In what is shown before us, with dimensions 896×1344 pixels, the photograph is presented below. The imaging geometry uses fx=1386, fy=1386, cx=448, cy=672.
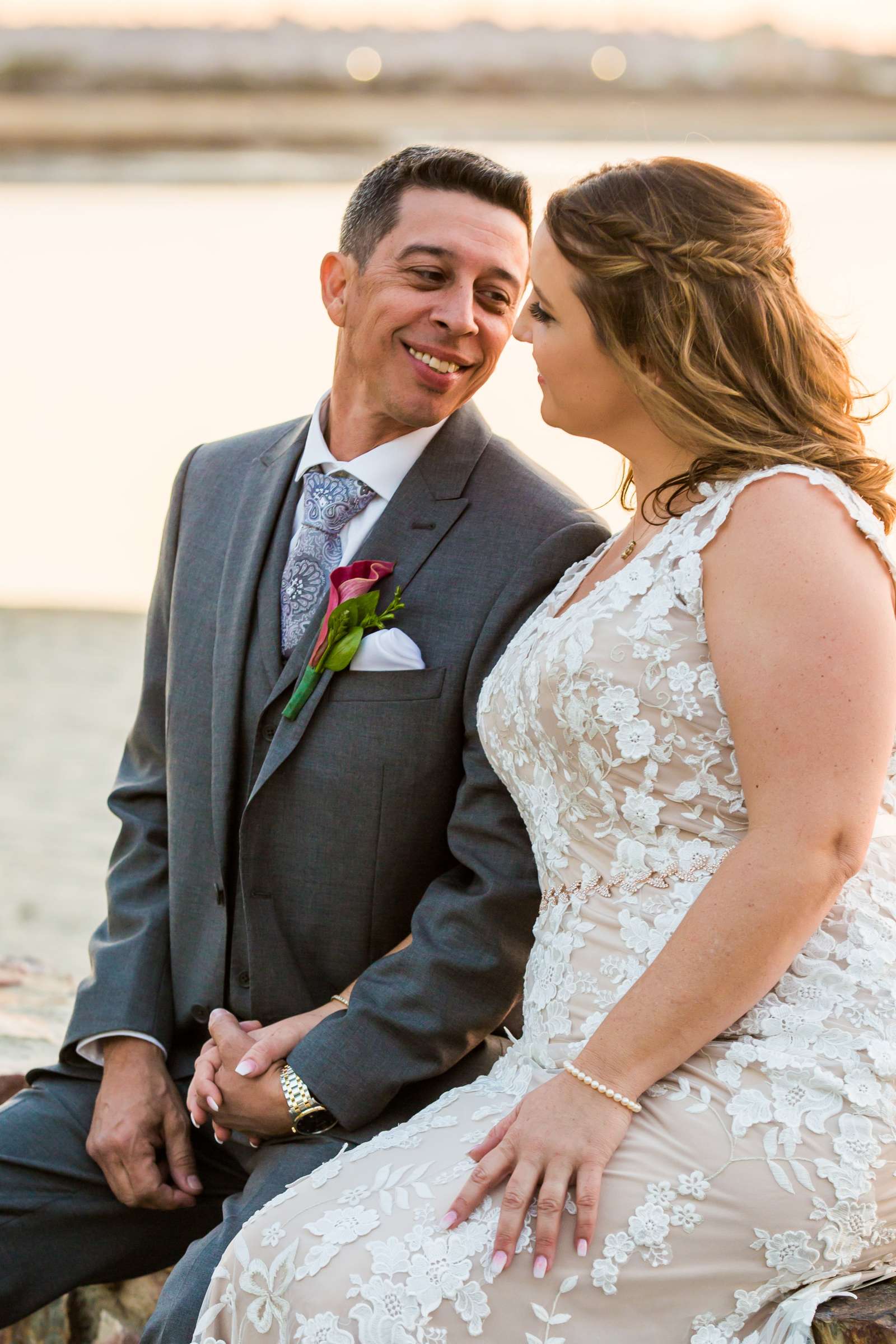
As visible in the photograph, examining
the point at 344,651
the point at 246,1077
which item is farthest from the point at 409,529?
the point at 246,1077

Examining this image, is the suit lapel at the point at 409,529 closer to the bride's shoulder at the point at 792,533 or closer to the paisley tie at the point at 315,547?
the paisley tie at the point at 315,547

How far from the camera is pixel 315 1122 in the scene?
2096 millimetres

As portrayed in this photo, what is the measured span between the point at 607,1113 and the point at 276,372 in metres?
13.4

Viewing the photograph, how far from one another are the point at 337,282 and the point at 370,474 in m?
0.42

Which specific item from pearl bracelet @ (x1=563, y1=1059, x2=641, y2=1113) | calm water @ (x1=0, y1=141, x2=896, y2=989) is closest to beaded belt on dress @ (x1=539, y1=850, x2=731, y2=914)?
pearl bracelet @ (x1=563, y1=1059, x2=641, y2=1113)

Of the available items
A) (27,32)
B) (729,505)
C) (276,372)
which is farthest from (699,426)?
(276,372)

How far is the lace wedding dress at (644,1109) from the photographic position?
1.55m

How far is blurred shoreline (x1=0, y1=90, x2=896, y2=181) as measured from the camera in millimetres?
10500

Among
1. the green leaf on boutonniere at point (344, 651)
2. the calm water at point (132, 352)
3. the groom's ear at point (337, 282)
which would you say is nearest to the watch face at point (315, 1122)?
the green leaf on boutonniere at point (344, 651)

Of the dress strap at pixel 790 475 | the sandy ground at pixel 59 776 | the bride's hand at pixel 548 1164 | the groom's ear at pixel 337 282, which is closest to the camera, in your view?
the bride's hand at pixel 548 1164

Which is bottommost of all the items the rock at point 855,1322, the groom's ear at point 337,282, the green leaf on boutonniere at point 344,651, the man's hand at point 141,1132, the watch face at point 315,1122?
the man's hand at point 141,1132

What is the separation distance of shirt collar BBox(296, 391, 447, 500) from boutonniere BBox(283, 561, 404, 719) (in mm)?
223

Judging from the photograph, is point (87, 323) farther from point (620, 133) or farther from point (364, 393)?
point (364, 393)

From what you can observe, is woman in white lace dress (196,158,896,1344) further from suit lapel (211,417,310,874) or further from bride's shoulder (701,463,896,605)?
suit lapel (211,417,310,874)
